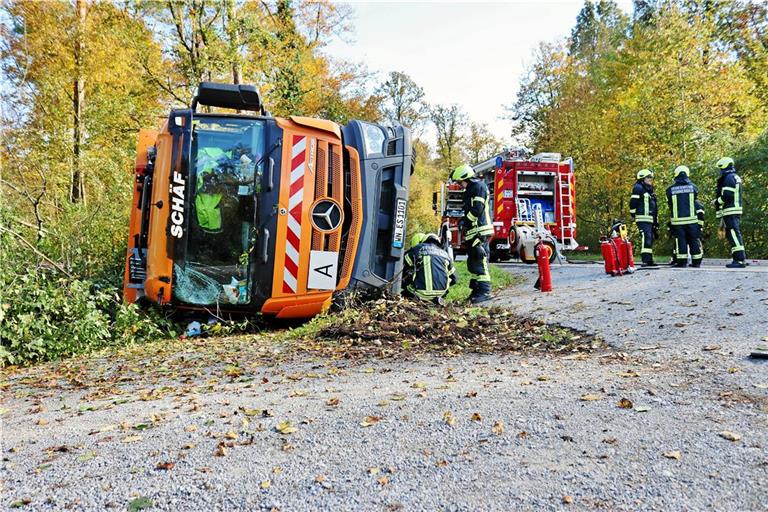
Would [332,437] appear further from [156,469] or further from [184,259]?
[184,259]

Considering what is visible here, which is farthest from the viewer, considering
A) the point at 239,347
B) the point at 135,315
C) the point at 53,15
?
the point at 53,15

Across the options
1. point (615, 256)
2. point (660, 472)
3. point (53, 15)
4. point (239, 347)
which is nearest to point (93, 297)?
point (239, 347)

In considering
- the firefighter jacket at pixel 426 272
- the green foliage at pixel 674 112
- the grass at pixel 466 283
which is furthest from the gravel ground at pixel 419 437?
the green foliage at pixel 674 112

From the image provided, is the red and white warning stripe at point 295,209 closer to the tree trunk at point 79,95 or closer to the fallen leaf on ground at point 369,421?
the fallen leaf on ground at point 369,421

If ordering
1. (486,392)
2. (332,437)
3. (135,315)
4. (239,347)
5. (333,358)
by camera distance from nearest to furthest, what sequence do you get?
1. (332,437)
2. (486,392)
3. (333,358)
4. (239,347)
5. (135,315)

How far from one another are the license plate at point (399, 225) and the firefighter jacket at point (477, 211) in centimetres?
162

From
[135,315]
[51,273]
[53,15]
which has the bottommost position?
[135,315]

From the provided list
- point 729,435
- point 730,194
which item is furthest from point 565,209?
point 729,435

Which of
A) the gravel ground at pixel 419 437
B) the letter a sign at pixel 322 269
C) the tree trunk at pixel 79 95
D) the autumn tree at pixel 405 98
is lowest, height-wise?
the gravel ground at pixel 419 437

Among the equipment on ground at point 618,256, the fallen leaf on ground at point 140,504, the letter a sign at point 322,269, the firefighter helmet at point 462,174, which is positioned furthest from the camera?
the equipment on ground at point 618,256

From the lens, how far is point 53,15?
38.9ft

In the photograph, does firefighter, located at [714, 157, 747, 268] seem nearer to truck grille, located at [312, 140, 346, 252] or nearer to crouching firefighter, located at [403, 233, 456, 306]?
crouching firefighter, located at [403, 233, 456, 306]

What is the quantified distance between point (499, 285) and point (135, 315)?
593 cm

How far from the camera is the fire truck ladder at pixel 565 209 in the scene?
14477 millimetres
